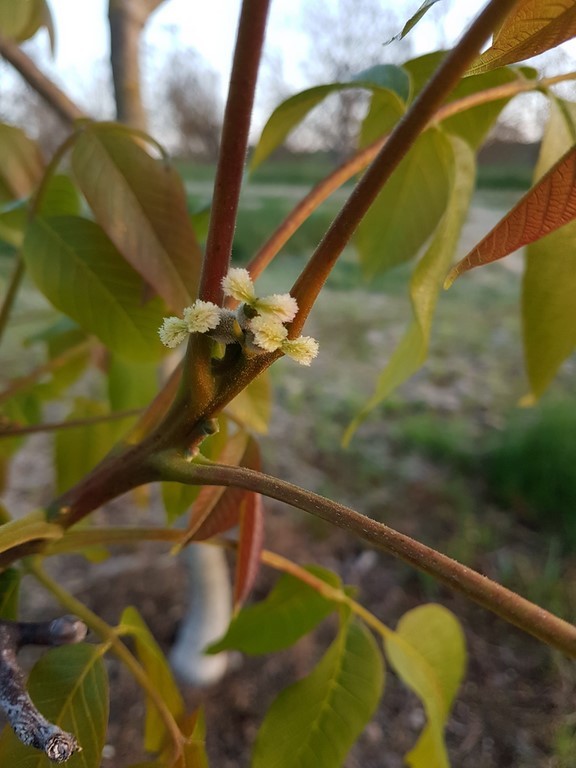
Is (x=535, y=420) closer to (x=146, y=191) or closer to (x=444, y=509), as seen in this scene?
(x=444, y=509)

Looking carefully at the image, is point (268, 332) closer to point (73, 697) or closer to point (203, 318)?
point (203, 318)

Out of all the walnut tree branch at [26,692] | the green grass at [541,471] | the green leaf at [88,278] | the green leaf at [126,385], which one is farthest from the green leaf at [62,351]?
the green grass at [541,471]

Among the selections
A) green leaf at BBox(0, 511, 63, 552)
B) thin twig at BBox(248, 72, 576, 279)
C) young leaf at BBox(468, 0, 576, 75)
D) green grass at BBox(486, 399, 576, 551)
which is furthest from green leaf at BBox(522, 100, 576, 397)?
green grass at BBox(486, 399, 576, 551)

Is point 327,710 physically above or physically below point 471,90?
below

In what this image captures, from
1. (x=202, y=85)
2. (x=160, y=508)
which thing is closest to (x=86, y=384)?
(x=160, y=508)

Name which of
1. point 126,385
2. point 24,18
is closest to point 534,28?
point 24,18

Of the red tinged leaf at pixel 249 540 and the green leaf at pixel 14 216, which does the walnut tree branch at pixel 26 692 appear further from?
the green leaf at pixel 14 216
